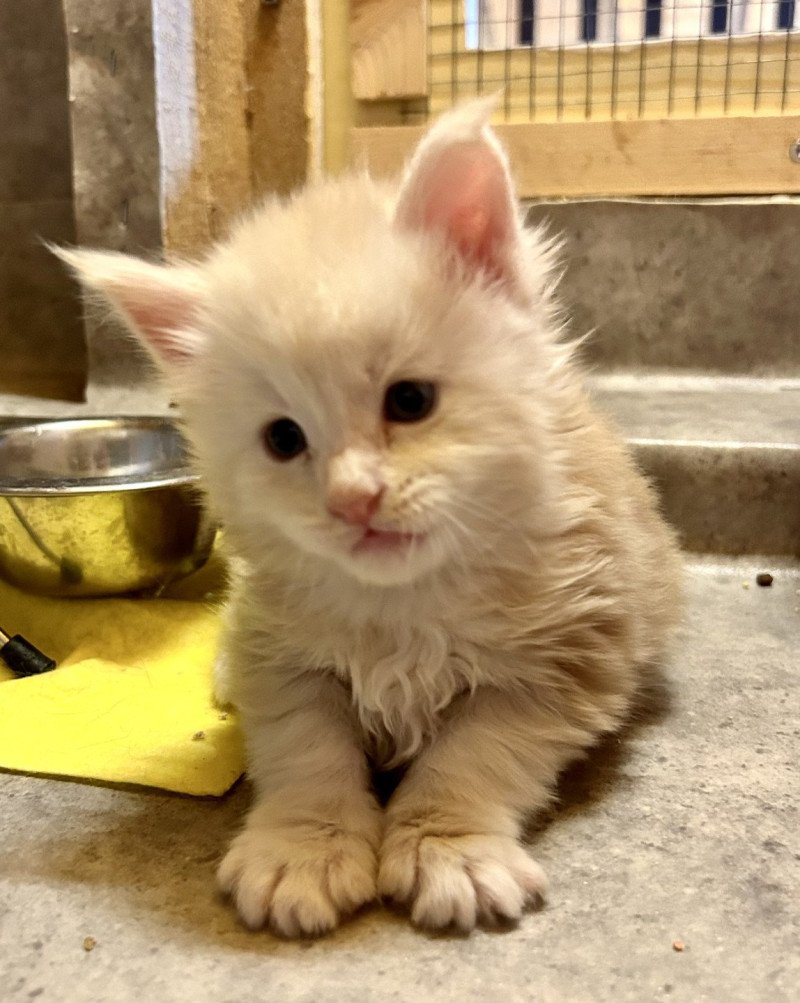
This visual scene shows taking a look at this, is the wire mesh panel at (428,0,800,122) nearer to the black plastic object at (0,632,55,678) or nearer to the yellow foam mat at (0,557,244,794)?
the yellow foam mat at (0,557,244,794)

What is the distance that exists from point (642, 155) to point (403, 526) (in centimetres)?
223

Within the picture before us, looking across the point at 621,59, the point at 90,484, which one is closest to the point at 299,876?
the point at 90,484

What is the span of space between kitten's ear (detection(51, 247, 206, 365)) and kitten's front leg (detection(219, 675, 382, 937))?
411mm

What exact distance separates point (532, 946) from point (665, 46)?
2.91 m

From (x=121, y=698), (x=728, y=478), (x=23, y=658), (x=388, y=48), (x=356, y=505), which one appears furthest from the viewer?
(x=388, y=48)

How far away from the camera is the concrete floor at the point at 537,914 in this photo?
81 cm

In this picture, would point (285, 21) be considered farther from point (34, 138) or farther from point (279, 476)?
point (279, 476)

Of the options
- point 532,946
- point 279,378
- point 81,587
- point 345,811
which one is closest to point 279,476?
point 279,378

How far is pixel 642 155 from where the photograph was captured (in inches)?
106

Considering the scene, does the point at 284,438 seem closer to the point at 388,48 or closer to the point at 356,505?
the point at 356,505

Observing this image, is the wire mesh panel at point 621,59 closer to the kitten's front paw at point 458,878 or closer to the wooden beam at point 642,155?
the wooden beam at point 642,155

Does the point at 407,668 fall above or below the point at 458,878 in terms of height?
above

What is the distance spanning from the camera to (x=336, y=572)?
3.28 feet

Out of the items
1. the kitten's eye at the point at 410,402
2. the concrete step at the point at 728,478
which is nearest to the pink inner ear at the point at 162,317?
the kitten's eye at the point at 410,402
